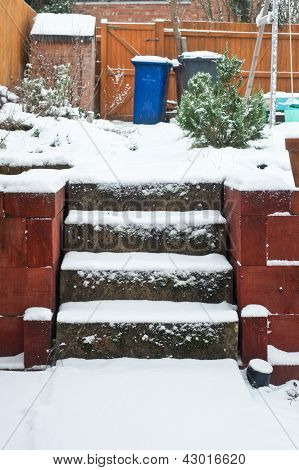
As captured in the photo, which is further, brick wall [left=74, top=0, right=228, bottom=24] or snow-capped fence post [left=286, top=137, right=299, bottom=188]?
brick wall [left=74, top=0, right=228, bottom=24]

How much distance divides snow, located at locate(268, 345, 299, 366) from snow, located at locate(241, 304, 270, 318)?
24 cm

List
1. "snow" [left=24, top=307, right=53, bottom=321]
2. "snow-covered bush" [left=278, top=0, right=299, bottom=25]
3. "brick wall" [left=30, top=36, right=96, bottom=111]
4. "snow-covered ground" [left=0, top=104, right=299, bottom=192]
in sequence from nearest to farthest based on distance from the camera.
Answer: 1. "snow" [left=24, top=307, right=53, bottom=321]
2. "snow-covered ground" [left=0, top=104, right=299, bottom=192]
3. "brick wall" [left=30, top=36, right=96, bottom=111]
4. "snow-covered bush" [left=278, top=0, right=299, bottom=25]

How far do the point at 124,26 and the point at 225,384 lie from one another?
10.2 meters

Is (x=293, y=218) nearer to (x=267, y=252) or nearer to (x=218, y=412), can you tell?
(x=267, y=252)

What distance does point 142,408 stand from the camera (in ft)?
7.59

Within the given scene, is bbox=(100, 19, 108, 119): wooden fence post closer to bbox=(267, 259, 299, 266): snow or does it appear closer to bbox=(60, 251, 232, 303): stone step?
bbox=(60, 251, 232, 303): stone step

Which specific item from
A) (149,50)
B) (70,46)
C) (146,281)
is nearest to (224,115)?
(146,281)

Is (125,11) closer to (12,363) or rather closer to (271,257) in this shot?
(271,257)

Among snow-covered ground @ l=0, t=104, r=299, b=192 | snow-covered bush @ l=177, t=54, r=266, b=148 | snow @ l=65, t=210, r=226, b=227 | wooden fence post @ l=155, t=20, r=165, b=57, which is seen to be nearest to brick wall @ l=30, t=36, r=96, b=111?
wooden fence post @ l=155, t=20, r=165, b=57

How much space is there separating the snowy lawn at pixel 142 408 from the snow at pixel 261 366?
99 millimetres

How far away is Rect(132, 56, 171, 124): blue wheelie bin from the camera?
862 centimetres

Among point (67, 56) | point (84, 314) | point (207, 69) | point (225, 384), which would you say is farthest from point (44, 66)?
point (225, 384)

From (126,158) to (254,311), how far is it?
7.00 feet

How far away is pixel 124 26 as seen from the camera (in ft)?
36.4
